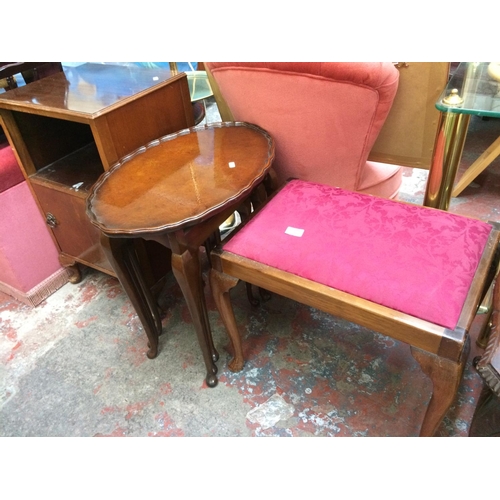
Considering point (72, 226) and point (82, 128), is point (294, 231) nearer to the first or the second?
point (72, 226)

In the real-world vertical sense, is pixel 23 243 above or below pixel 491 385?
below

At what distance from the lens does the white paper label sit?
111 centimetres

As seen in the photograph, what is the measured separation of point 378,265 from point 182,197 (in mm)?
516

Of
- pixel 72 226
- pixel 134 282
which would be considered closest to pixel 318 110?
pixel 134 282

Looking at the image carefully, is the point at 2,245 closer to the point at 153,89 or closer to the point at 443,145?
the point at 153,89

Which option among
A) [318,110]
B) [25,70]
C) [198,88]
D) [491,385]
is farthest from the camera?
[198,88]

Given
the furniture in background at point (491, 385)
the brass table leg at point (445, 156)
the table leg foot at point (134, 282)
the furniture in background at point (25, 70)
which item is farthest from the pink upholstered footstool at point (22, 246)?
the furniture in background at point (491, 385)

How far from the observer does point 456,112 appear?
1.12m

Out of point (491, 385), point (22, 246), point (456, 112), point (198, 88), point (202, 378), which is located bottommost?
point (202, 378)

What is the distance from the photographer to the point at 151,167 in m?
1.24

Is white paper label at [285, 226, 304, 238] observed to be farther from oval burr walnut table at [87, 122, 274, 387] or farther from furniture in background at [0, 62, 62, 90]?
furniture in background at [0, 62, 62, 90]

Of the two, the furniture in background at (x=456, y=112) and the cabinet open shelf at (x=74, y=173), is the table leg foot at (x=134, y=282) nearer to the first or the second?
the cabinet open shelf at (x=74, y=173)

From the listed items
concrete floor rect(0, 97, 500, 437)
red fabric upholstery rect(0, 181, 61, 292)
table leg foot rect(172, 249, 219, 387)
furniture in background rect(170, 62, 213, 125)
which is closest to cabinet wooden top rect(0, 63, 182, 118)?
furniture in background rect(170, 62, 213, 125)

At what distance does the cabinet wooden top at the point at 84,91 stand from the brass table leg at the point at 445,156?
2.81 ft
